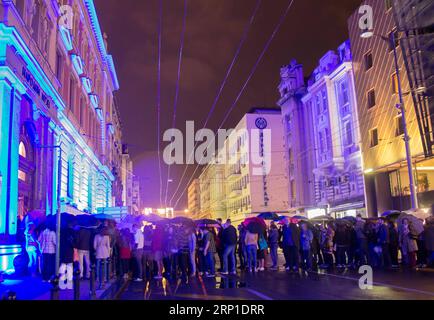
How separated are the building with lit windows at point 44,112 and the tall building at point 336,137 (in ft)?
63.4

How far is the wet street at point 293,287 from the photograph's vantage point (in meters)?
10.5

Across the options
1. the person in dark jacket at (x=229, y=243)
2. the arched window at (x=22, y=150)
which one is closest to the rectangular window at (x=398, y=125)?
the person in dark jacket at (x=229, y=243)

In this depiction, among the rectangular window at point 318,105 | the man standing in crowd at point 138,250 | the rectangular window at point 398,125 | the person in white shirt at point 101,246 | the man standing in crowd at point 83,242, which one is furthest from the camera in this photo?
the rectangular window at point 318,105

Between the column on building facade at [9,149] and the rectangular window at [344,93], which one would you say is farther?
the rectangular window at [344,93]

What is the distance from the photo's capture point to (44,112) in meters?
21.3

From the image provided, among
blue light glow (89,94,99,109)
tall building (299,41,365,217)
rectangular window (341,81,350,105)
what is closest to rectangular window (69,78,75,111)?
blue light glow (89,94,99,109)

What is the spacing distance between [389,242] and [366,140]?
1522 cm

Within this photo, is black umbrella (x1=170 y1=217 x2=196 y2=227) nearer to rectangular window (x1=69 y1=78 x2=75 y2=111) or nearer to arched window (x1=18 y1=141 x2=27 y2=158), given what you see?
arched window (x1=18 y1=141 x2=27 y2=158)

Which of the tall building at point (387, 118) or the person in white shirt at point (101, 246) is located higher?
the tall building at point (387, 118)

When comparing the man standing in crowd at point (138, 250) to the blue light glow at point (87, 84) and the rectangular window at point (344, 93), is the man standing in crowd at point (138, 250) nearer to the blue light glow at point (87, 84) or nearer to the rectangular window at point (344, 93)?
the blue light glow at point (87, 84)

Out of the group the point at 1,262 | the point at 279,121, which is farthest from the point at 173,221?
the point at 279,121

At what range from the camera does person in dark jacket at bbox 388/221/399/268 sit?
57.4 ft

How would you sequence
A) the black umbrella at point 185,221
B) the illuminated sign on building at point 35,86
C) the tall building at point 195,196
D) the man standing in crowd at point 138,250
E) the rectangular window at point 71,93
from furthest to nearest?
A: the tall building at point 195,196
the rectangular window at point 71,93
the illuminated sign on building at point 35,86
the black umbrella at point 185,221
the man standing in crowd at point 138,250

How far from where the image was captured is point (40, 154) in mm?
21062
